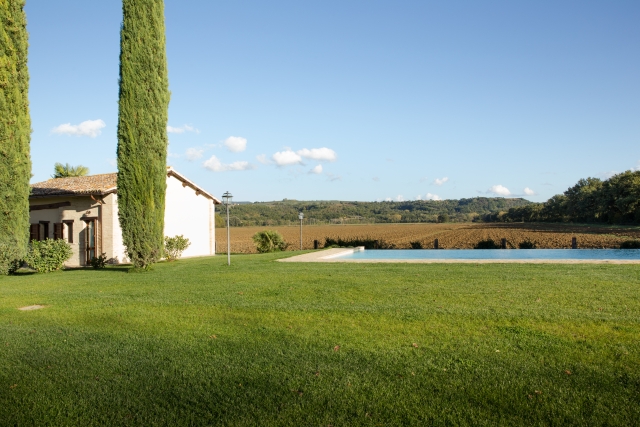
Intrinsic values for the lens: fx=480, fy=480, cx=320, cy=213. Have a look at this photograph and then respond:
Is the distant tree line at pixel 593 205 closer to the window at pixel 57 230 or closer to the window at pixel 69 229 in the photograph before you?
the window at pixel 69 229

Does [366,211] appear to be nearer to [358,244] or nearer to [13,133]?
[358,244]

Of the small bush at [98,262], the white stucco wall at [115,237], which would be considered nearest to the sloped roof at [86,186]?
the white stucco wall at [115,237]

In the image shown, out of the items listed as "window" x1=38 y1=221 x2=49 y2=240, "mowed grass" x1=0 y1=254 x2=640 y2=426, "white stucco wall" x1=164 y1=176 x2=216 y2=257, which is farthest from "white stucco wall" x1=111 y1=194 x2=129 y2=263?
"mowed grass" x1=0 y1=254 x2=640 y2=426

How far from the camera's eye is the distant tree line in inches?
1972

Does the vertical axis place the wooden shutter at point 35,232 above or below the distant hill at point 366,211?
below

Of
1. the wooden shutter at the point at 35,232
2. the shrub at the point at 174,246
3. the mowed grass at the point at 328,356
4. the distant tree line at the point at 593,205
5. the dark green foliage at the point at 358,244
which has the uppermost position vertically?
the distant tree line at the point at 593,205

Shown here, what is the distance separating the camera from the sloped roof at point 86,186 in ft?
58.1

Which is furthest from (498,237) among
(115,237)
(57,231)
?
(57,231)

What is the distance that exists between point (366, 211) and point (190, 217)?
9051 centimetres

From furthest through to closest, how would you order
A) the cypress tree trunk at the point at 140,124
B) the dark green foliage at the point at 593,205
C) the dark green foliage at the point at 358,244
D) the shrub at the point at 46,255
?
1. the dark green foliage at the point at 593,205
2. the dark green foliage at the point at 358,244
3. the shrub at the point at 46,255
4. the cypress tree trunk at the point at 140,124

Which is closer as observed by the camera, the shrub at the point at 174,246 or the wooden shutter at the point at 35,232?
the wooden shutter at the point at 35,232

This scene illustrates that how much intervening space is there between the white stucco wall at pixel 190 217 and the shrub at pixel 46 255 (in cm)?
582

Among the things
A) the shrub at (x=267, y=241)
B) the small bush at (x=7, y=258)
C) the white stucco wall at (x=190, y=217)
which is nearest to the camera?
the small bush at (x=7, y=258)

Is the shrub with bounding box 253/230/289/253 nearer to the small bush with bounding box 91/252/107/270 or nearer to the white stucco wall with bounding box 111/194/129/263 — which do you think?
the white stucco wall with bounding box 111/194/129/263
